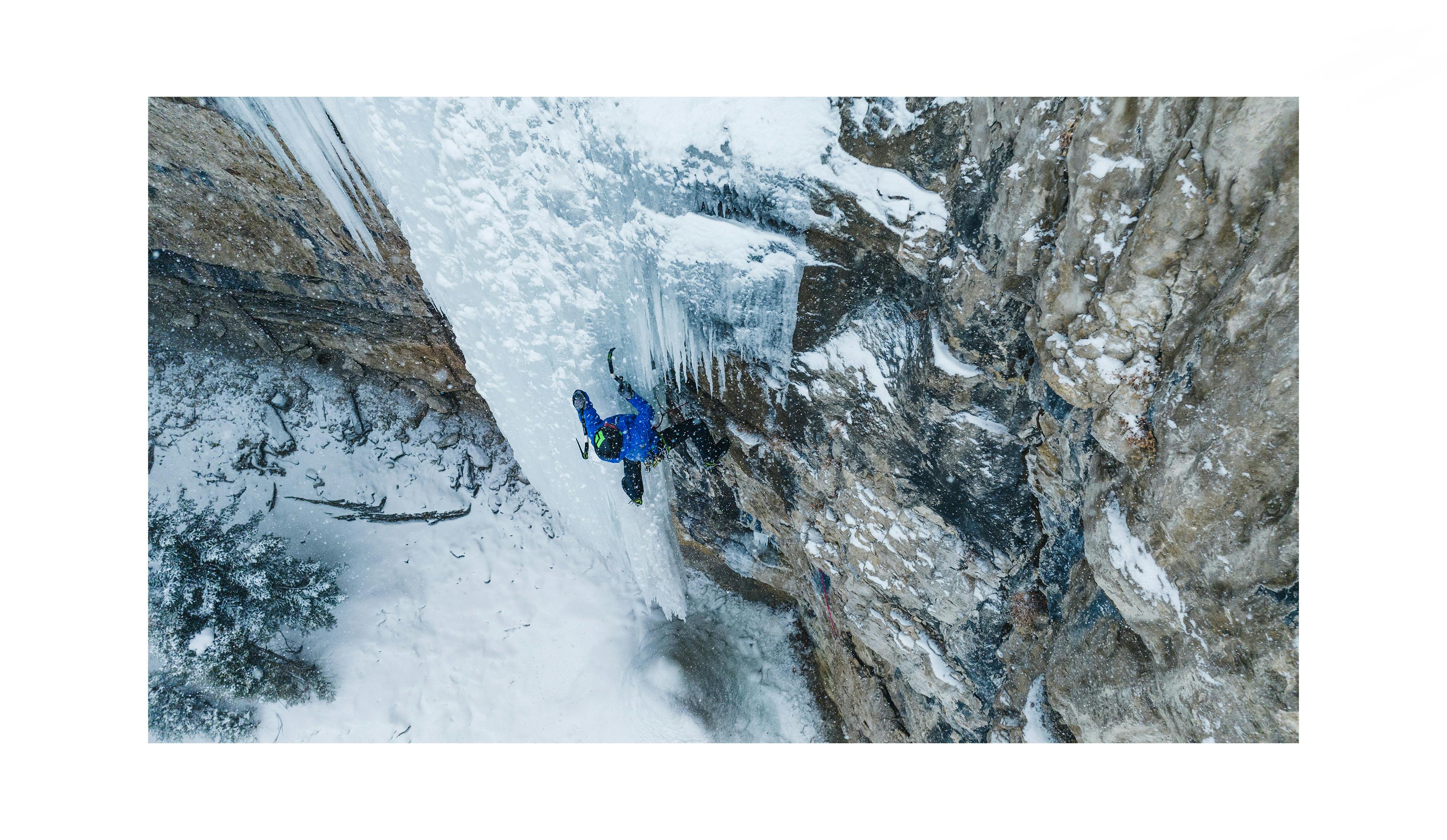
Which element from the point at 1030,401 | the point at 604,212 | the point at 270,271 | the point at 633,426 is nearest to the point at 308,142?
the point at 604,212

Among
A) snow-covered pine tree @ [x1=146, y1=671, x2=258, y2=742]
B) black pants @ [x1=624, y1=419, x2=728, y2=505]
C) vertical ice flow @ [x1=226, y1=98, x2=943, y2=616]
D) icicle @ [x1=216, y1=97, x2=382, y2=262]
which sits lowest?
snow-covered pine tree @ [x1=146, y1=671, x2=258, y2=742]

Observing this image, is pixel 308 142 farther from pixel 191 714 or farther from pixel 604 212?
pixel 191 714

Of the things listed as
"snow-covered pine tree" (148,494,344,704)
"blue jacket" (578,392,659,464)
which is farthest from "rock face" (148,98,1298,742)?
"snow-covered pine tree" (148,494,344,704)

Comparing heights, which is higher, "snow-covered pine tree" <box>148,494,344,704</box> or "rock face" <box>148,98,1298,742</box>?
"rock face" <box>148,98,1298,742</box>

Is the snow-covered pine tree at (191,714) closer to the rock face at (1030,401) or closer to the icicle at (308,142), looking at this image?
the rock face at (1030,401)

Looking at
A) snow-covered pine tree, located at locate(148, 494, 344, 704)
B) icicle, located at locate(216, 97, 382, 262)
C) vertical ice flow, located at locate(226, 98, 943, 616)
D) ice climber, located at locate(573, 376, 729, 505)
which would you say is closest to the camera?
vertical ice flow, located at locate(226, 98, 943, 616)

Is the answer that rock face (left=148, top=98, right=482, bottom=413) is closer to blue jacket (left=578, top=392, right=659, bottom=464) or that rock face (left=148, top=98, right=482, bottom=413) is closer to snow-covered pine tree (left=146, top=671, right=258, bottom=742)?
blue jacket (left=578, top=392, right=659, bottom=464)
